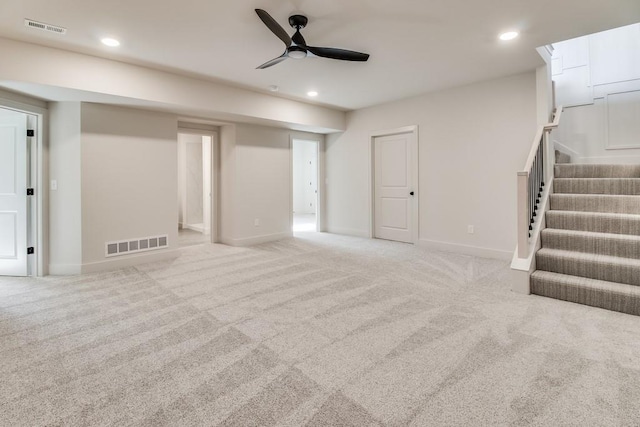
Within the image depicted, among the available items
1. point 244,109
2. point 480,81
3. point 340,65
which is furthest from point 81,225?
point 480,81

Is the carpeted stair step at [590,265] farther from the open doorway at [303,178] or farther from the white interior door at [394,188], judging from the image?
the open doorway at [303,178]

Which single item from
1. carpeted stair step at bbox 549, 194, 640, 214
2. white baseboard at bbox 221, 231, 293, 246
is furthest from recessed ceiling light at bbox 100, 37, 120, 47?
carpeted stair step at bbox 549, 194, 640, 214

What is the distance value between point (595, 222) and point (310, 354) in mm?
3211

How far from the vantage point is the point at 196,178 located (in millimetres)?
7789

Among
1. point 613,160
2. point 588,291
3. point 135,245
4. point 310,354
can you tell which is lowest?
point 310,354

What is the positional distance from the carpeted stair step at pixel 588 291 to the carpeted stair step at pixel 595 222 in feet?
2.20

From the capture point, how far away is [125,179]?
442 centimetres

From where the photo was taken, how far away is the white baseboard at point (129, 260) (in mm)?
4156

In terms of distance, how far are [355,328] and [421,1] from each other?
8.63ft

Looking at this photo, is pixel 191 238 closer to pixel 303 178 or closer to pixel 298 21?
pixel 298 21

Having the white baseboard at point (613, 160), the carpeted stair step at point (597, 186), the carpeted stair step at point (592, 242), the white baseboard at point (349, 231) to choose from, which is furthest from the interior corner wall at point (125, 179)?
the white baseboard at point (613, 160)

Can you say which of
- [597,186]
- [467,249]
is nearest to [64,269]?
[467,249]

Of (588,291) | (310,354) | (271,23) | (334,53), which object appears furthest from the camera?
(334,53)

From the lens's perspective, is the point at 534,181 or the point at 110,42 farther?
the point at 534,181
